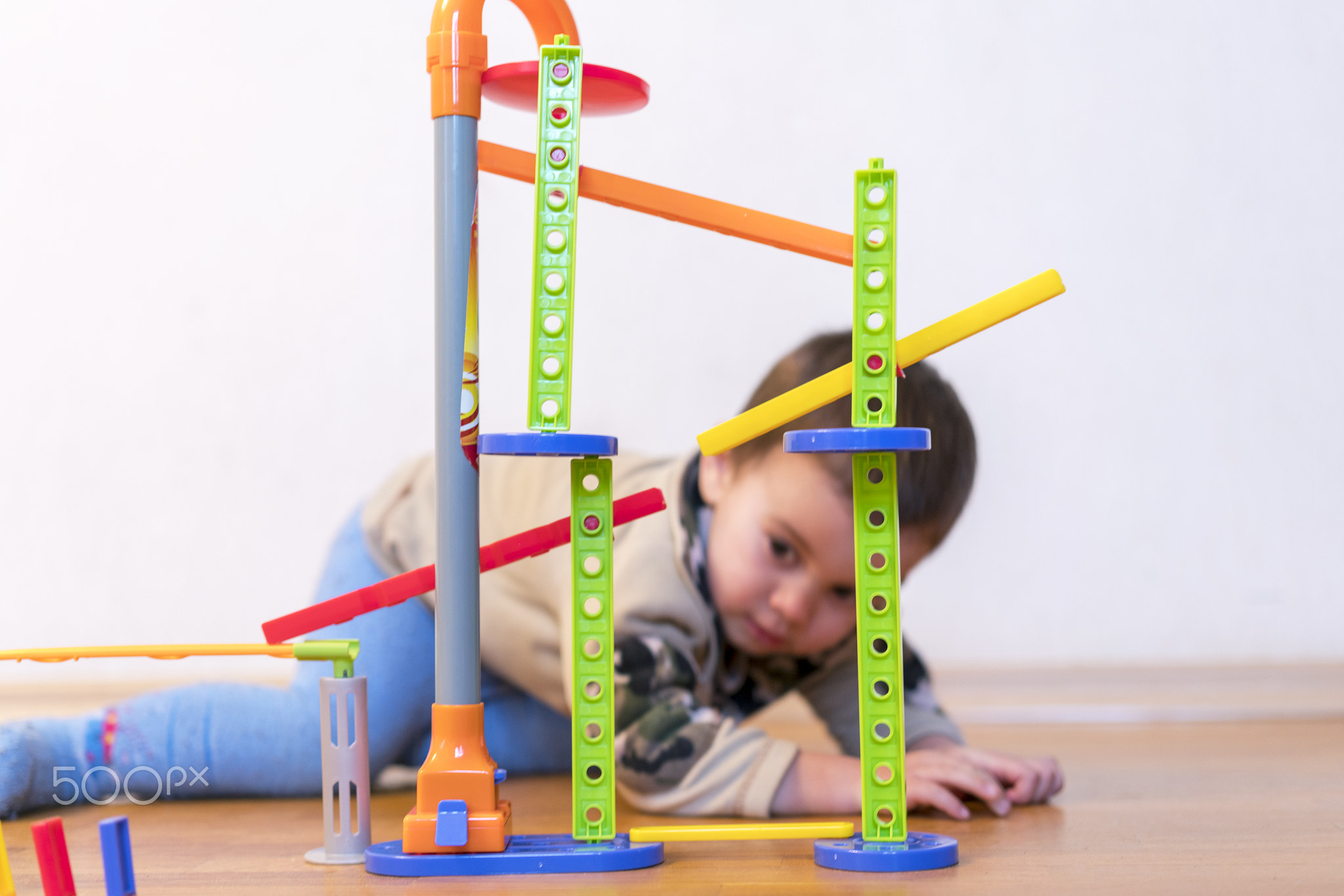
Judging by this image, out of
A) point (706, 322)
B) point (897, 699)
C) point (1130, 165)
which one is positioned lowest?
point (897, 699)

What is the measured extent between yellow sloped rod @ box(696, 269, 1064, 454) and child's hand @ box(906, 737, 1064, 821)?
12.0 inches

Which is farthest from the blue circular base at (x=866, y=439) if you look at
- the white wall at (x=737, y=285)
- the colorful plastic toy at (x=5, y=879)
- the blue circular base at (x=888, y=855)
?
the white wall at (x=737, y=285)

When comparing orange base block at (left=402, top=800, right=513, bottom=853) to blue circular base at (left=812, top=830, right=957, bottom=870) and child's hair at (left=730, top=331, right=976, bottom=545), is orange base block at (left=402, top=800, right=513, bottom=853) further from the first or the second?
child's hair at (left=730, top=331, right=976, bottom=545)

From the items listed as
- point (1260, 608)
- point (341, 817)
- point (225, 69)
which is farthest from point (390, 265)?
point (1260, 608)

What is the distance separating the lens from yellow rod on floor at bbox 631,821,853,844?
643mm

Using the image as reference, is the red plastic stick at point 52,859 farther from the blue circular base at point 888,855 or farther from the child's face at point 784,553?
the child's face at point 784,553

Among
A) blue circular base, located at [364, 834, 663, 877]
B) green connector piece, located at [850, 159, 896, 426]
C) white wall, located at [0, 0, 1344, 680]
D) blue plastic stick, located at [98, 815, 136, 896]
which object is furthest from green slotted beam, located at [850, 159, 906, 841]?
white wall, located at [0, 0, 1344, 680]

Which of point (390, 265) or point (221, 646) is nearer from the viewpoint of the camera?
point (221, 646)

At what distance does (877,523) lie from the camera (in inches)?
25.4

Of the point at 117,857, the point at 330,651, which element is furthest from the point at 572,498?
the point at 117,857

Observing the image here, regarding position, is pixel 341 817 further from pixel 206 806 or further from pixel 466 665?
pixel 206 806

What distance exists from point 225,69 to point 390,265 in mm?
270

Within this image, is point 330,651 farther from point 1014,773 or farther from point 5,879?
point 1014,773

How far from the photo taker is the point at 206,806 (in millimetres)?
870
